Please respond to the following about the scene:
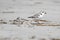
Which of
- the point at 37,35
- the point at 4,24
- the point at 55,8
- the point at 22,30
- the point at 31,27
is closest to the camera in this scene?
the point at 37,35

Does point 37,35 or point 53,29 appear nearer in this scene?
point 37,35

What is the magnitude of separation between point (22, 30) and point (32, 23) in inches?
14.6

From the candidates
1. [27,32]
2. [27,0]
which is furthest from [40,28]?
[27,0]

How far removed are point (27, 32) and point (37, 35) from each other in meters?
0.13

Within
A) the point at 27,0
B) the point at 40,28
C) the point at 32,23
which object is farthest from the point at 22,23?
the point at 27,0

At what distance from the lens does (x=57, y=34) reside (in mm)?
2057

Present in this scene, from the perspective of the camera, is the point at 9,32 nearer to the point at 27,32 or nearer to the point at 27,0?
the point at 27,32

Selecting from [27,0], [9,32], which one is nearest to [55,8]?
[27,0]

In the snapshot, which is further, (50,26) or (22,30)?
(50,26)

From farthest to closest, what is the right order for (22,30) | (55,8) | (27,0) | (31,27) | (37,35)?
(27,0), (55,8), (31,27), (22,30), (37,35)

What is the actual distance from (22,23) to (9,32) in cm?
43

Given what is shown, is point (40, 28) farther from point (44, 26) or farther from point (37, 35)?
point (37, 35)

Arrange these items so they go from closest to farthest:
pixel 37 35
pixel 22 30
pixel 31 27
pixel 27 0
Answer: pixel 37 35 < pixel 22 30 < pixel 31 27 < pixel 27 0

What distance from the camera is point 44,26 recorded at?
2.39 meters
